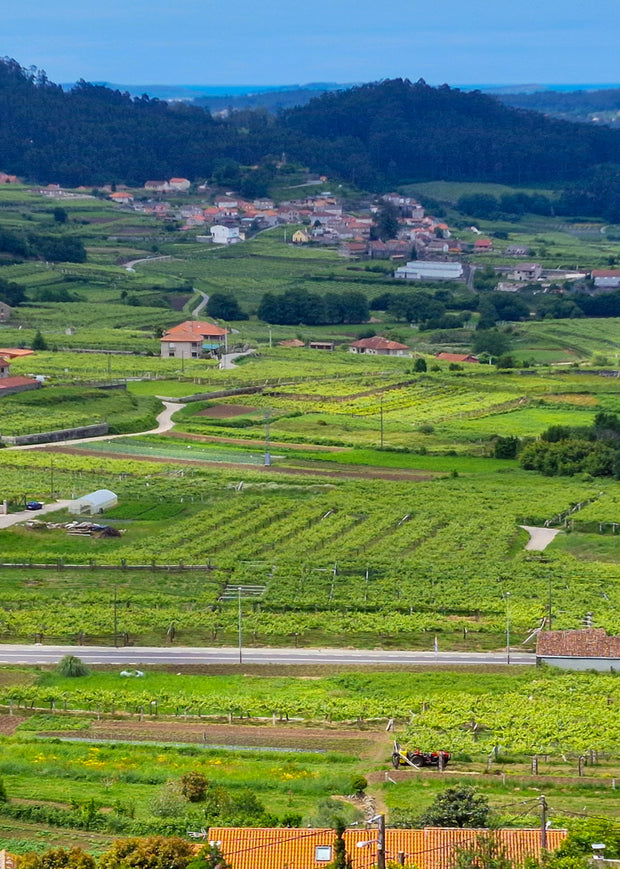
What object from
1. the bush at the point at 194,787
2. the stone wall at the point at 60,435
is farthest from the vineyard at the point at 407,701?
the stone wall at the point at 60,435

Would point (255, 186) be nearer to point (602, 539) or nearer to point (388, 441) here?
point (388, 441)

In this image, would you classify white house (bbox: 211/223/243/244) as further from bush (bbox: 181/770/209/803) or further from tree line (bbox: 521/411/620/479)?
bush (bbox: 181/770/209/803)

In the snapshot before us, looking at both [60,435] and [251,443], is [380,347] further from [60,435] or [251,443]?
[60,435]

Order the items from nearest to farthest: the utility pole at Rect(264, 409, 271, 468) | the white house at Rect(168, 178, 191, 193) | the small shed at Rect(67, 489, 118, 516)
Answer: the small shed at Rect(67, 489, 118, 516)
the utility pole at Rect(264, 409, 271, 468)
the white house at Rect(168, 178, 191, 193)

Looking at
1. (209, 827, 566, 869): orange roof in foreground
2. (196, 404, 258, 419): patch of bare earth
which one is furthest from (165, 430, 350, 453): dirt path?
(209, 827, 566, 869): orange roof in foreground

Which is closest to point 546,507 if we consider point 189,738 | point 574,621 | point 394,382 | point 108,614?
Answer: point 574,621
